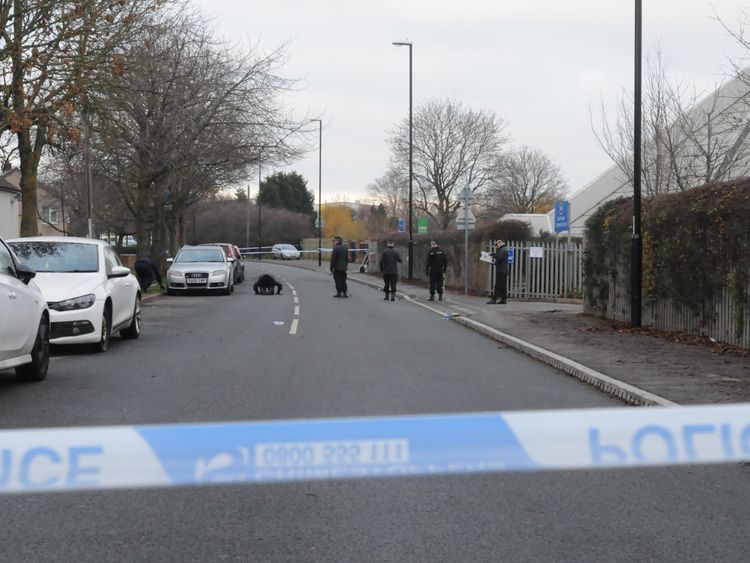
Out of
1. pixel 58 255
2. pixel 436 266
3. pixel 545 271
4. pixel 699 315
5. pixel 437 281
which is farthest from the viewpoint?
pixel 545 271

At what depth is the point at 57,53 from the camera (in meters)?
16.1

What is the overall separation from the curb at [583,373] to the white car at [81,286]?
6067 millimetres

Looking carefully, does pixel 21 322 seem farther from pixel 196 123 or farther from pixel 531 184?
pixel 531 184

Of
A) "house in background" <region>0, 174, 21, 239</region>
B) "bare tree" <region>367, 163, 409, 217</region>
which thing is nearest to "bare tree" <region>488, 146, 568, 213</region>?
"bare tree" <region>367, 163, 409, 217</region>

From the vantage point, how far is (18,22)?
54.6 feet

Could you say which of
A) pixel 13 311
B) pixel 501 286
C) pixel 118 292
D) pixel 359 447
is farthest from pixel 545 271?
pixel 359 447

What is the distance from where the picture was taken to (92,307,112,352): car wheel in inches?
466

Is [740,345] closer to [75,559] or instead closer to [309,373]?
[309,373]

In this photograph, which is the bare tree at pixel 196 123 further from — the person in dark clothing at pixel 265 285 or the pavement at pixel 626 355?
the pavement at pixel 626 355

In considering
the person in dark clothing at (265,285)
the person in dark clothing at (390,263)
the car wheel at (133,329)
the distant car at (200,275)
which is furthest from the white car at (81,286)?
the person in dark clothing at (265,285)

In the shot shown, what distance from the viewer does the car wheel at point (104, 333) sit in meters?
11.8

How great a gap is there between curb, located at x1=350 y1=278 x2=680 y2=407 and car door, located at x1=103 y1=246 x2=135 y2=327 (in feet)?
19.9

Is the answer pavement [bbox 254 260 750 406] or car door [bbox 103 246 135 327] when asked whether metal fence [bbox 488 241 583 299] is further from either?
car door [bbox 103 246 135 327]

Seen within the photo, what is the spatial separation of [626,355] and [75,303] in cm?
736
